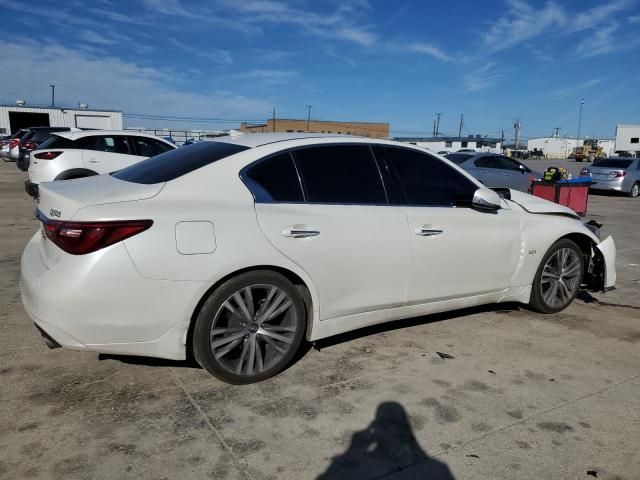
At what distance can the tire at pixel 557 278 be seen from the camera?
4.54 m

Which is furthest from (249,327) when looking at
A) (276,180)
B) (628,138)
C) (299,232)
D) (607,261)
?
(628,138)

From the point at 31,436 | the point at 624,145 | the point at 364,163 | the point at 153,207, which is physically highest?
the point at 624,145

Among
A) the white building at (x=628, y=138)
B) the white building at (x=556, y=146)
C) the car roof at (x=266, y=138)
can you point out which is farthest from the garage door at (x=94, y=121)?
the white building at (x=556, y=146)

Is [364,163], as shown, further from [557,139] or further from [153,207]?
[557,139]

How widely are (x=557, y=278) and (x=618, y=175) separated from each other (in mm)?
15709

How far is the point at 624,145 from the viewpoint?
77.2 meters

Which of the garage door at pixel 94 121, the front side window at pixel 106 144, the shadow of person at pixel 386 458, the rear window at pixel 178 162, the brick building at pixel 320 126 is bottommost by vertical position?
the shadow of person at pixel 386 458

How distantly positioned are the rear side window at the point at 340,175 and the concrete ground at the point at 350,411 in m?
1.18

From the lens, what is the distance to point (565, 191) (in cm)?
1064

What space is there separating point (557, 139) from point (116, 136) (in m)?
109

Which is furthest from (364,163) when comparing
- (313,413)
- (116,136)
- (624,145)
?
(624,145)

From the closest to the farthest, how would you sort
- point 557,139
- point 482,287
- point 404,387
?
point 404,387 → point 482,287 → point 557,139

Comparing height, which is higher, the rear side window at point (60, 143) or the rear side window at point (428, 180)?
the rear side window at point (60, 143)

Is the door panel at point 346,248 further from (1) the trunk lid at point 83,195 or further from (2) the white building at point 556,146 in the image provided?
(2) the white building at point 556,146
